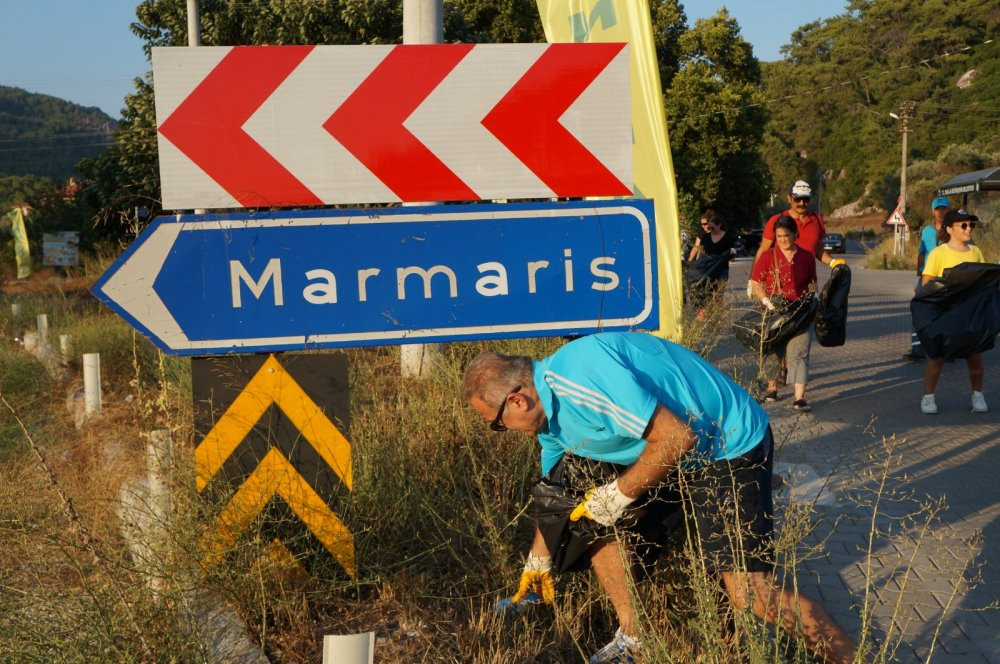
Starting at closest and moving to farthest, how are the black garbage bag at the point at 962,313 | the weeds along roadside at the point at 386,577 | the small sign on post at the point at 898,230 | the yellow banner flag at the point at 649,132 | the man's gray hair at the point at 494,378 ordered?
the weeds along roadside at the point at 386,577 → the man's gray hair at the point at 494,378 → the yellow banner flag at the point at 649,132 → the black garbage bag at the point at 962,313 → the small sign on post at the point at 898,230

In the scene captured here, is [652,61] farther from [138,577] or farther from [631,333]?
[138,577]

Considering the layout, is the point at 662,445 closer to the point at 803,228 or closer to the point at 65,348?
the point at 803,228

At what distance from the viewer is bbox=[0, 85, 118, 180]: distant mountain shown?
2931 inches

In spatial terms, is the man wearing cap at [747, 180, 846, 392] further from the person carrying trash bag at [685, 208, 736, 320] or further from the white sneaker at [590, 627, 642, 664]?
the white sneaker at [590, 627, 642, 664]

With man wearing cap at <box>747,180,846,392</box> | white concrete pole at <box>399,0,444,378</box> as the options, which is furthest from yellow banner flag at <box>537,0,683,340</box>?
man wearing cap at <box>747,180,846,392</box>

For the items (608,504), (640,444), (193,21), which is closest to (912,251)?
(193,21)

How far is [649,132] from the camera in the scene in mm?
6887

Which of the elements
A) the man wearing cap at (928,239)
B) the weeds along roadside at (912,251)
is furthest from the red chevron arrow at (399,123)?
the weeds along roadside at (912,251)

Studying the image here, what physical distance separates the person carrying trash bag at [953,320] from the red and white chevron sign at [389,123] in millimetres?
5796

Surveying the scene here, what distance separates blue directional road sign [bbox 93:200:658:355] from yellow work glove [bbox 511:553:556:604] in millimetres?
878

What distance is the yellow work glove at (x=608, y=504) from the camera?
3.26 m

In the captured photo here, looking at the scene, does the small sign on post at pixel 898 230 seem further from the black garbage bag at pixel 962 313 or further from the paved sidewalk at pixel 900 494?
the black garbage bag at pixel 962 313

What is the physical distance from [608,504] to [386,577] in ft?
2.98

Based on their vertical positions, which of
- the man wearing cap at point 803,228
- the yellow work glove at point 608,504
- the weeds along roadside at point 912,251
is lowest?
the weeds along roadside at point 912,251
